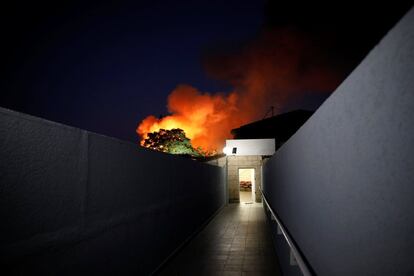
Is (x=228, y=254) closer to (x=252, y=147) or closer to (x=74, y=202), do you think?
(x=74, y=202)

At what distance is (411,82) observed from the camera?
712 millimetres

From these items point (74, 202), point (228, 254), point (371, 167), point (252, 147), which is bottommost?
point (228, 254)

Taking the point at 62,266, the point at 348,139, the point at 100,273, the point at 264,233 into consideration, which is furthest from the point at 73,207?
the point at 264,233

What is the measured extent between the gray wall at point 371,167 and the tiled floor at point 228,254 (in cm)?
354

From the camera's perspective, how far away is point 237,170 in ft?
55.3

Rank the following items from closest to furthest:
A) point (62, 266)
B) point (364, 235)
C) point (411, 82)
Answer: point (411, 82), point (364, 235), point (62, 266)

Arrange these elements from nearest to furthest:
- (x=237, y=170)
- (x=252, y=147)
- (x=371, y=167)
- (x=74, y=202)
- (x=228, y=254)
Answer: (x=371, y=167) → (x=74, y=202) → (x=228, y=254) → (x=237, y=170) → (x=252, y=147)

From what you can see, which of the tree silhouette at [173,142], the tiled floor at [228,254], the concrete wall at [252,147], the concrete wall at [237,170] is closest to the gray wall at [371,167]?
the tiled floor at [228,254]

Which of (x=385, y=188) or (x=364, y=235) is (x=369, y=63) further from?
(x=364, y=235)

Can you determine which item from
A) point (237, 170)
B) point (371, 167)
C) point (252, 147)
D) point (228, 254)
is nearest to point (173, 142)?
point (252, 147)

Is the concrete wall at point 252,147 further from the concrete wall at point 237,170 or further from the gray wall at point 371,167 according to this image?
the gray wall at point 371,167

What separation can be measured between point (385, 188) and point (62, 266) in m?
2.33

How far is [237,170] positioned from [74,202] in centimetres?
1491

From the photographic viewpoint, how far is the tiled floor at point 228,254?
16.0 feet
